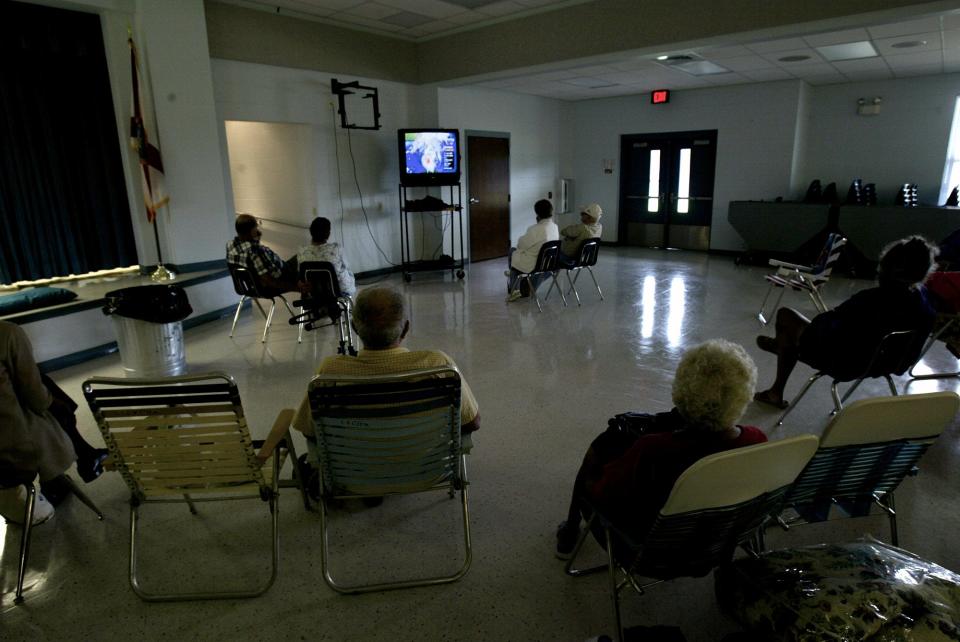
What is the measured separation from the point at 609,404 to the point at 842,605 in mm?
2098

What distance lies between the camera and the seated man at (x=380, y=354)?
196cm

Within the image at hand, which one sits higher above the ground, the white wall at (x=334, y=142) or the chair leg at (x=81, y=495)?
the white wall at (x=334, y=142)

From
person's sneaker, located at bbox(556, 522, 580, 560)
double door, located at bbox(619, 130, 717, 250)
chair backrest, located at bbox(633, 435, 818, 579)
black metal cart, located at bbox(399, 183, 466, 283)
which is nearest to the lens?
chair backrest, located at bbox(633, 435, 818, 579)

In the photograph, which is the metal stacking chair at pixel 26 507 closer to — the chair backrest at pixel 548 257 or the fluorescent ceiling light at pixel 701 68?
the chair backrest at pixel 548 257

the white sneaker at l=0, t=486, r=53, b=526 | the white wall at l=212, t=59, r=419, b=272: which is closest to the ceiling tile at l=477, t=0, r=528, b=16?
the white wall at l=212, t=59, r=419, b=272

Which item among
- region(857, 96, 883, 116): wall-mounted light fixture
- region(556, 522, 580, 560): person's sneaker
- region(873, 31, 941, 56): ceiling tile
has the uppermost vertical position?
region(873, 31, 941, 56): ceiling tile

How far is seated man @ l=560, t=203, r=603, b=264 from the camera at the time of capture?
606 centimetres

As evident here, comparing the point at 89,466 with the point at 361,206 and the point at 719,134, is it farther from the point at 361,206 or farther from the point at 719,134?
the point at 719,134

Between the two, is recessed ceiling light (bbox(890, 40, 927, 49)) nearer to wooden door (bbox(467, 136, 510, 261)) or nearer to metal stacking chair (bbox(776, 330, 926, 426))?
metal stacking chair (bbox(776, 330, 926, 426))

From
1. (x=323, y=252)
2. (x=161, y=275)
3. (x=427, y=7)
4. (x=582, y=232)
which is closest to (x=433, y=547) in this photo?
(x=323, y=252)

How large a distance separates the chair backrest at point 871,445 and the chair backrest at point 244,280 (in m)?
4.09

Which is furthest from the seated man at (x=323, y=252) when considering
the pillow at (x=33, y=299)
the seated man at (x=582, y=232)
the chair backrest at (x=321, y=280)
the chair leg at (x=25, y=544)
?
the seated man at (x=582, y=232)

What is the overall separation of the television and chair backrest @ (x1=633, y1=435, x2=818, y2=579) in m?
6.42

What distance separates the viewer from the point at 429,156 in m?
7.45
